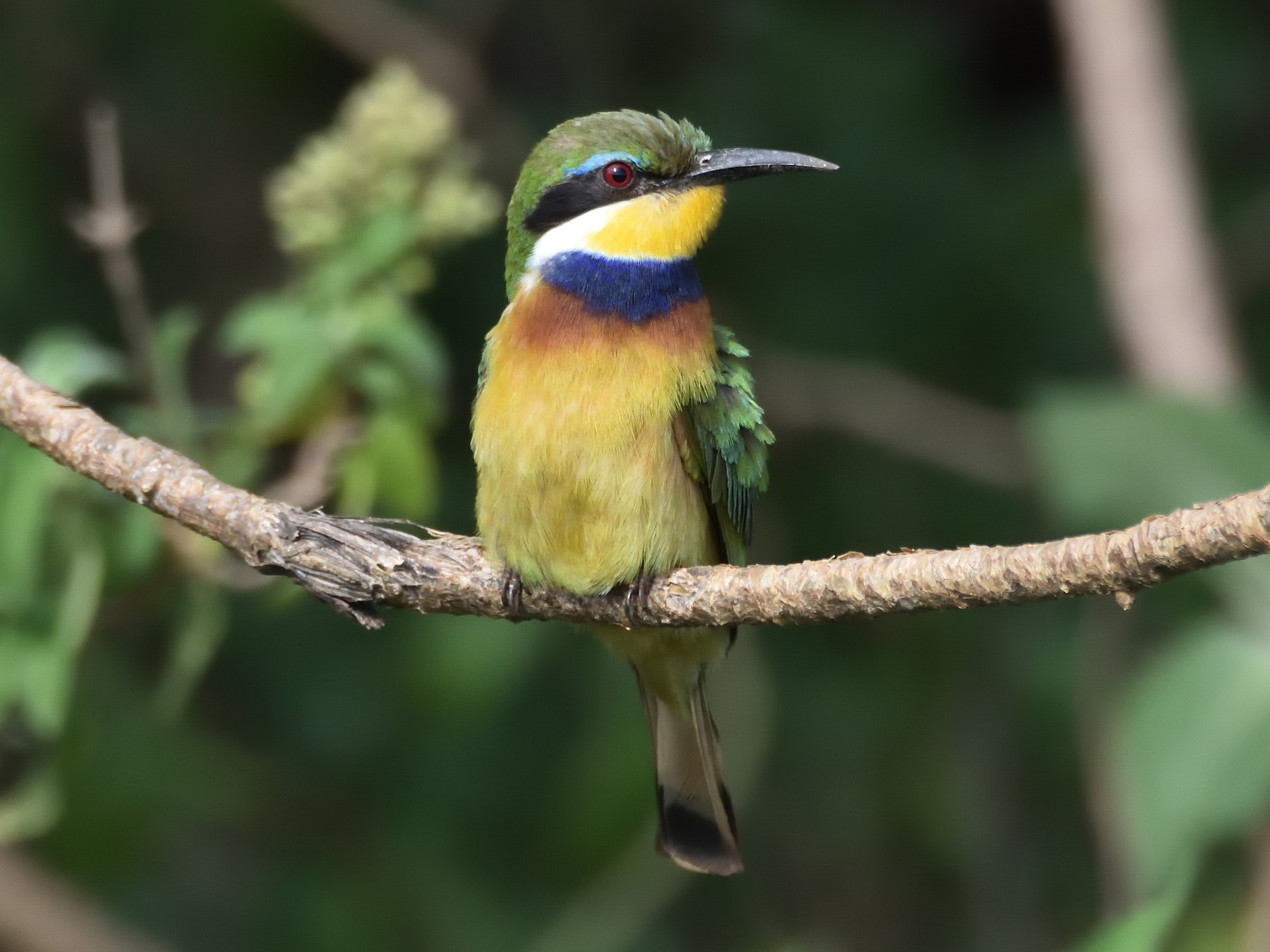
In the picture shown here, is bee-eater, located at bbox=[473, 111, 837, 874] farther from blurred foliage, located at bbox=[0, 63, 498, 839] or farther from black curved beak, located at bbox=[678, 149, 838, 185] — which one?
blurred foliage, located at bbox=[0, 63, 498, 839]

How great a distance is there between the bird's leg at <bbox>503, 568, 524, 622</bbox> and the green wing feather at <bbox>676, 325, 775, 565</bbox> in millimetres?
363

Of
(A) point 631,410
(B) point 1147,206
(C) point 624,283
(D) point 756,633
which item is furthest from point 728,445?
(B) point 1147,206

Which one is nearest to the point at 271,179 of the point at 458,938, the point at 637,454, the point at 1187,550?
the point at 458,938

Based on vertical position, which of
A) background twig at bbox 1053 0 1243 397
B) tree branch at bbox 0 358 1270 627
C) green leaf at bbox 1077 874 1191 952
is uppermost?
background twig at bbox 1053 0 1243 397

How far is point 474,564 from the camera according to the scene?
94.8 inches

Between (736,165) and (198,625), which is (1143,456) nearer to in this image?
(736,165)

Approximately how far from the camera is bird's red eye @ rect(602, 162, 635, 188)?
294 cm

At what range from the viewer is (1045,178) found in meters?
5.18

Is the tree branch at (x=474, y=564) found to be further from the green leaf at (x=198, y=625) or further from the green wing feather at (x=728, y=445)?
the green leaf at (x=198, y=625)

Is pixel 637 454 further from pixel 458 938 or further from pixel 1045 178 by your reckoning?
pixel 1045 178

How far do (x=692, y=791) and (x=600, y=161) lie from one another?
1.17 metres

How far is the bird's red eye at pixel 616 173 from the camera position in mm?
2939

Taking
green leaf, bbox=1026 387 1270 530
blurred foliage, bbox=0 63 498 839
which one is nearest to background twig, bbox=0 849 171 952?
blurred foliage, bbox=0 63 498 839

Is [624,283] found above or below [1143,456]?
below
